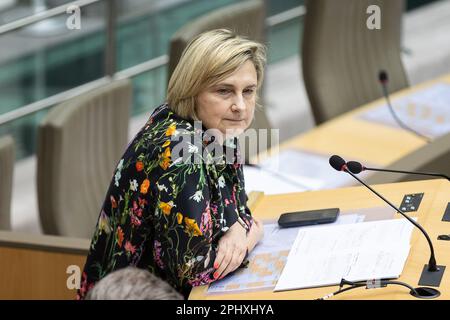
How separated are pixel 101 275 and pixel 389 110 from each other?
240 centimetres

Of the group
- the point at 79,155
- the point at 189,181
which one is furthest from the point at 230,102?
the point at 79,155

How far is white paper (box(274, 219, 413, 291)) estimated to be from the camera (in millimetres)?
2342

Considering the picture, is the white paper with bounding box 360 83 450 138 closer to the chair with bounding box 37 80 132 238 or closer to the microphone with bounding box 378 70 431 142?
the microphone with bounding box 378 70 431 142

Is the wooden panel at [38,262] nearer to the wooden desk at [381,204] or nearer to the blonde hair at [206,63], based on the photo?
the wooden desk at [381,204]

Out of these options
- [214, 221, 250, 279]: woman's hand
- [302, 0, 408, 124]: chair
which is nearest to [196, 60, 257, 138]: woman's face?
[214, 221, 250, 279]: woman's hand

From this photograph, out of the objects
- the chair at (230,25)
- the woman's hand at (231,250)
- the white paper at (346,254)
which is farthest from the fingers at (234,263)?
the chair at (230,25)

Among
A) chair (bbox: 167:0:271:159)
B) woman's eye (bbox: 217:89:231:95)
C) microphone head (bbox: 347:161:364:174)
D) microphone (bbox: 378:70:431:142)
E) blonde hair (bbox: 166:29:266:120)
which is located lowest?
microphone (bbox: 378:70:431:142)

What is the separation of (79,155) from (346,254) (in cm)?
142

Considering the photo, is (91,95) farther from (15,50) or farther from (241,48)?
(15,50)

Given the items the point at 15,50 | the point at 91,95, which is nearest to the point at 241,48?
the point at 91,95

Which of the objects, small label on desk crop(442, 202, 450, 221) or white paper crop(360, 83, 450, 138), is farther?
white paper crop(360, 83, 450, 138)

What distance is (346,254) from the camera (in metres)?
2.43

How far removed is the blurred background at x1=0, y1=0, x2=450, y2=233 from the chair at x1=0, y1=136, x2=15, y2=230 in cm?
132

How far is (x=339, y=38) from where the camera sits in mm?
4953
